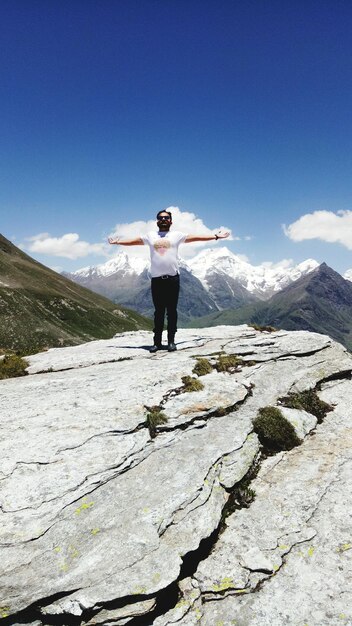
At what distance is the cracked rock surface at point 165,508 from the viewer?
22.2 ft

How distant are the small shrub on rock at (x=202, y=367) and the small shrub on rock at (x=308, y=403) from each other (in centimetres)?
280

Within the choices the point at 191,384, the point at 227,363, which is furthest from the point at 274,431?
the point at 227,363

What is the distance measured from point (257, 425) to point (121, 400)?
166 inches

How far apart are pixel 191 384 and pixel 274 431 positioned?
298 centimetres

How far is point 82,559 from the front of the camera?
706 centimetres

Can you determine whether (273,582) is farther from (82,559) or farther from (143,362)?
(143,362)

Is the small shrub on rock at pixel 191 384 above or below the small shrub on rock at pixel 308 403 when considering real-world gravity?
above

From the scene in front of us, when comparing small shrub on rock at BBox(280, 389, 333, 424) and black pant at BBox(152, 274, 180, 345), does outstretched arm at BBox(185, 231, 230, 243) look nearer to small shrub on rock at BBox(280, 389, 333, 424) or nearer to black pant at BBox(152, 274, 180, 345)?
black pant at BBox(152, 274, 180, 345)

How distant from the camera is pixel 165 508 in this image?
822cm

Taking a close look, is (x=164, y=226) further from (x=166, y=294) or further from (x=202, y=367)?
(x=202, y=367)

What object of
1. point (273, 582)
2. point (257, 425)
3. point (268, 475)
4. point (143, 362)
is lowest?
point (273, 582)

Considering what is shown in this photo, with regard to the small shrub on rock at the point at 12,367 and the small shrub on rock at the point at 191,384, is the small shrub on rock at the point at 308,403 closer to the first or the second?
the small shrub on rock at the point at 191,384

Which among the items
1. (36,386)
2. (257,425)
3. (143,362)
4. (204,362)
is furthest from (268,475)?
(36,386)

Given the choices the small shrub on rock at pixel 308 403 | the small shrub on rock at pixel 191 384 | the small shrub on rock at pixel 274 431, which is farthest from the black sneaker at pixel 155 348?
the small shrub on rock at pixel 274 431
